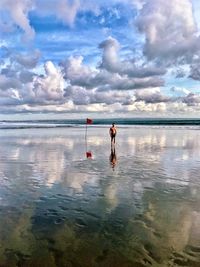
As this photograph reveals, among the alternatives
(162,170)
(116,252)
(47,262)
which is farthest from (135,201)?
(162,170)

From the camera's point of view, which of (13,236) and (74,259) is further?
(13,236)

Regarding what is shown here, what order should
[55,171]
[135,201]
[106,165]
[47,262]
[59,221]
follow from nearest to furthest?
[47,262] < [59,221] < [135,201] < [55,171] < [106,165]

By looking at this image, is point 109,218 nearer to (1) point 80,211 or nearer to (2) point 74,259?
(1) point 80,211

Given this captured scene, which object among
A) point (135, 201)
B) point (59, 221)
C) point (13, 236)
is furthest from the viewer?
point (135, 201)

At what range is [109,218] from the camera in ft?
31.4

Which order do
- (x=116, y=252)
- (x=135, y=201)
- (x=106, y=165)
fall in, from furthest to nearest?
(x=106, y=165), (x=135, y=201), (x=116, y=252)

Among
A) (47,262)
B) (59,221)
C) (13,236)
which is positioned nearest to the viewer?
(47,262)

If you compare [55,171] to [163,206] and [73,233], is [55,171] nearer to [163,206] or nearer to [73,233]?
[163,206]

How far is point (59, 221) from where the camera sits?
937 centimetres

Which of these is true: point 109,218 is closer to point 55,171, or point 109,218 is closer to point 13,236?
point 13,236

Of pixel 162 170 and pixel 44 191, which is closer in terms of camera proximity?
pixel 44 191

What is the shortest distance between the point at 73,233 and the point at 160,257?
2288 mm

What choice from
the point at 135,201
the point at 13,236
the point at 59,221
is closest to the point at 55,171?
the point at 135,201

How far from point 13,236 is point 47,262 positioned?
5.53 feet
